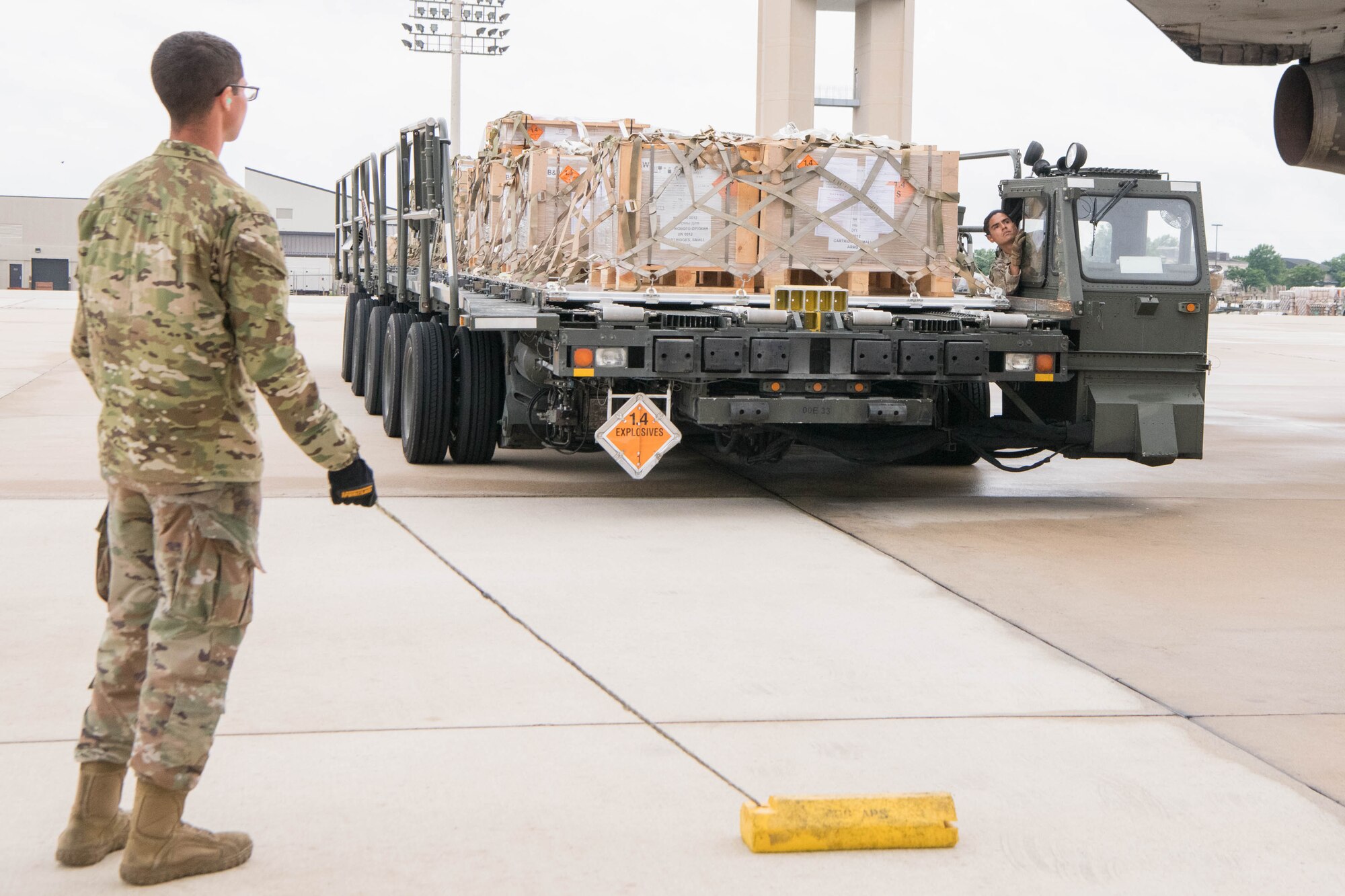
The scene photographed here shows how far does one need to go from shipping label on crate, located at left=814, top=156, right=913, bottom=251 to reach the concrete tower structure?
Result: 155 feet

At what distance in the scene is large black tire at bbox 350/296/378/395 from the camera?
17391 millimetres

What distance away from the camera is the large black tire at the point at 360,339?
57.1 feet

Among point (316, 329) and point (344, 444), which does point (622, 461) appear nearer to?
point (344, 444)

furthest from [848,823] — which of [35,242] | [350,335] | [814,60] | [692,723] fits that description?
[35,242]

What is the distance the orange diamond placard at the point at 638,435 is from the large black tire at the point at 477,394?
5.83 feet

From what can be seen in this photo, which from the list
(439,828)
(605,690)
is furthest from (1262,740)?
(439,828)

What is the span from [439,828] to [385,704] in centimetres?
123

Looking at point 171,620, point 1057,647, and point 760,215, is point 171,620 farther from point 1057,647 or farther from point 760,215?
point 760,215

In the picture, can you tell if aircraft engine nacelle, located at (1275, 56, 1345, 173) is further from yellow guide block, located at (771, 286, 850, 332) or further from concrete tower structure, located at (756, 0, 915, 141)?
concrete tower structure, located at (756, 0, 915, 141)

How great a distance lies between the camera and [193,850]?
3820 millimetres

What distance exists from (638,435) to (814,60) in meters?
50.8

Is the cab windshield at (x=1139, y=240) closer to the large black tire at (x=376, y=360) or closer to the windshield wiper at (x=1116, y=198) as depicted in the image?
the windshield wiper at (x=1116, y=198)

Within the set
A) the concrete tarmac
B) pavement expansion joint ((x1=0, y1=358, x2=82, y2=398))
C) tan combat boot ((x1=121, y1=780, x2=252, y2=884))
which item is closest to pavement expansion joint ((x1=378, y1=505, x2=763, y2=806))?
the concrete tarmac

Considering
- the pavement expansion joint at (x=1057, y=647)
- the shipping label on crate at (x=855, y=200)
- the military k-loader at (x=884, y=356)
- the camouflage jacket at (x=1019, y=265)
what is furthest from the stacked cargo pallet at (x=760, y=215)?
the pavement expansion joint at (x=1057, y=647)
